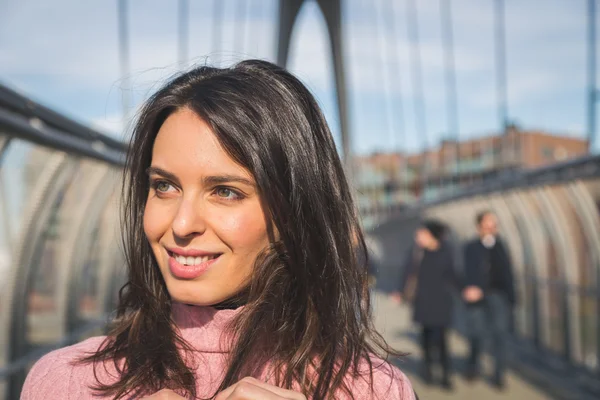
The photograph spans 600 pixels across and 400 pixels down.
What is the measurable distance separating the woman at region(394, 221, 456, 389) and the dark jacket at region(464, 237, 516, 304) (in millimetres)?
203

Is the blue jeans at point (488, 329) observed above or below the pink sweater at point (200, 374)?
below

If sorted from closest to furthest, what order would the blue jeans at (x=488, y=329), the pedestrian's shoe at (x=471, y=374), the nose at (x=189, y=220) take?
the nose at (x=189, y=220) < the blue jeans at (x=488, y=329) < the pedestrian's shoe at (x=471, y=374)

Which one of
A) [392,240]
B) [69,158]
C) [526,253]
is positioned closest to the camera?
[69,158]

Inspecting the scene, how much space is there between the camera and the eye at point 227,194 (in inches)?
47.0

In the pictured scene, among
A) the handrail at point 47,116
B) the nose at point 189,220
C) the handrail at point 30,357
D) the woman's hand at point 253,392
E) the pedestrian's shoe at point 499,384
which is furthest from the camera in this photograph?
the pedestrian's shoe at point 499,384

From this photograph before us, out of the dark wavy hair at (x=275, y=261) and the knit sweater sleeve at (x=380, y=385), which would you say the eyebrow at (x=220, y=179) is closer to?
the dark wavy hair at (x=275, y=261)

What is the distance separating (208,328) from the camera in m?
1.22

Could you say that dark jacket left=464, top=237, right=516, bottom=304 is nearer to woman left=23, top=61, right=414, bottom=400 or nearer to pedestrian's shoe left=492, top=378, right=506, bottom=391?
pedestrian's shoe left=492, top=378, right=506, bottom=391

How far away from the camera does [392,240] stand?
2202cm

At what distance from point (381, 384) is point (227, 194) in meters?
0.36

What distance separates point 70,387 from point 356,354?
424 millimetres

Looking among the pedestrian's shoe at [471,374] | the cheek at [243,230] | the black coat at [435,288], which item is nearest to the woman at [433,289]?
the black coat at [435,288]

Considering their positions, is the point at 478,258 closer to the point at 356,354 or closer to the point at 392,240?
the point at 356,354

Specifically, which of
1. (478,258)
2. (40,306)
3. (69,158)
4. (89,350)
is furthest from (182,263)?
(478,258)
